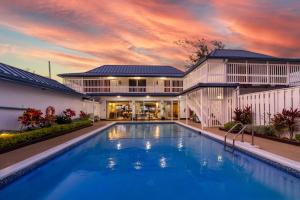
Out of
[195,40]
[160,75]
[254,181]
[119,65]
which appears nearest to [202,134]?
[254,181]

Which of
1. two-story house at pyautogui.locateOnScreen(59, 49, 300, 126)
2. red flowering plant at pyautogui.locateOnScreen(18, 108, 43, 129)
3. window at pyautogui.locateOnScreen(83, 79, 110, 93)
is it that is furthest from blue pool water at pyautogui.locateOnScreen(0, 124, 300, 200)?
window at pyautogui.locateOnScreen(83, 79, 110, 93)

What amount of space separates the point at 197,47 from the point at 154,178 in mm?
44248

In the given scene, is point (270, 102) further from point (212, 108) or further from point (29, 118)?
point (29, 118)

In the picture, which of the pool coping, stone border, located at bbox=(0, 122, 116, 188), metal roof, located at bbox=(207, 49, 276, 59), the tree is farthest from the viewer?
the tree

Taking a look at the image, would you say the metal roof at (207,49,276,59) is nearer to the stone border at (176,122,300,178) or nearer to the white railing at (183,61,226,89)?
the white railing at (183,61,226,89)

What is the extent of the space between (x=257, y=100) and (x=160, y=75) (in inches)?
785

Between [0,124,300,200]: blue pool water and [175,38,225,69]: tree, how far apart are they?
38991 mm

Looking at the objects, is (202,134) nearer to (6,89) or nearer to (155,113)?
(6,89)

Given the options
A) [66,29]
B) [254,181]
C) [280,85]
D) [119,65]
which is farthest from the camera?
[119,65]

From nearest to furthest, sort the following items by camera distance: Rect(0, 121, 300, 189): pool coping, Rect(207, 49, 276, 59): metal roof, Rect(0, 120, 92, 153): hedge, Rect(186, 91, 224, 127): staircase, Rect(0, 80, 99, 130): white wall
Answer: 1. Rect(0, 121, 300, 189): pool coping
2. Rect(0, 120, 92, 153): hedge
3. Rect(0, 80, 99, 130): white wall
4. Rect(207, 49, 276, 59): metal roof
5. Rect(186, 91, 224, 127): staircase

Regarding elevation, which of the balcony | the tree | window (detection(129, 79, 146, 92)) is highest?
the tree

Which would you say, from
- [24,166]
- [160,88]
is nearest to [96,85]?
[160,88]

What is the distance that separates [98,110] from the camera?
36.6m

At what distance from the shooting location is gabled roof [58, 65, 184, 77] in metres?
35.8
